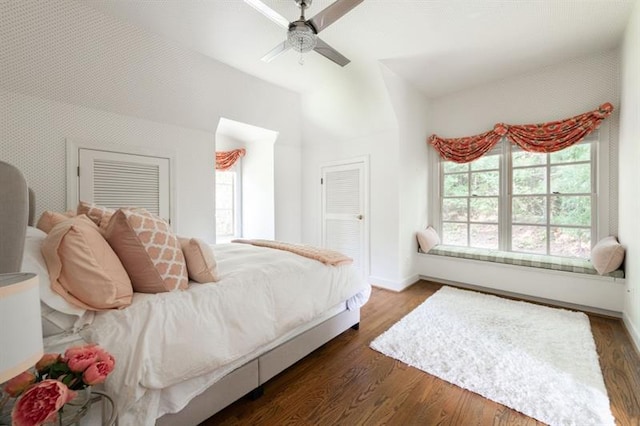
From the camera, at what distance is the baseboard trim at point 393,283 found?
137 inches

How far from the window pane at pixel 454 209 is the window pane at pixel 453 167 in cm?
43

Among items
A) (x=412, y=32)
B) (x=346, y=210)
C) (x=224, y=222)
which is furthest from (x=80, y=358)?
Answer: (x=224, y=222)

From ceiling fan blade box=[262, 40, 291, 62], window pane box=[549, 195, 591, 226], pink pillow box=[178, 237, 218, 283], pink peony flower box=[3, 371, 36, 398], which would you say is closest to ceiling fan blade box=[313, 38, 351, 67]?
ceiling fan blade box=[262, 40, 291, 62]

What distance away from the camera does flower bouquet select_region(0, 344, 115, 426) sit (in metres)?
0.70

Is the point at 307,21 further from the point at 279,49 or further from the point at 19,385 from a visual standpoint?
the point at 19,385

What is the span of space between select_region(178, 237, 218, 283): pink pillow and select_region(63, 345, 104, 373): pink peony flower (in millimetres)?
596

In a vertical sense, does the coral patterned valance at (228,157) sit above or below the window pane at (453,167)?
above

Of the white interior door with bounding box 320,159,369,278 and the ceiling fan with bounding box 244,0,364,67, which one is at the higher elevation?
the ceiling fan with bounding box 244,0,364,67

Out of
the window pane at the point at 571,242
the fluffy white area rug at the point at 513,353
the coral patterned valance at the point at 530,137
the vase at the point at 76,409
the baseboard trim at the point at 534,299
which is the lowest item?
the fluffy white area rug at the point at 513,353

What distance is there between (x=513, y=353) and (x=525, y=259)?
1571 mm

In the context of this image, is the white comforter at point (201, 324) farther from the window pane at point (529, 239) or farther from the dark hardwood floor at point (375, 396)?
the window pane at point (529, 239)

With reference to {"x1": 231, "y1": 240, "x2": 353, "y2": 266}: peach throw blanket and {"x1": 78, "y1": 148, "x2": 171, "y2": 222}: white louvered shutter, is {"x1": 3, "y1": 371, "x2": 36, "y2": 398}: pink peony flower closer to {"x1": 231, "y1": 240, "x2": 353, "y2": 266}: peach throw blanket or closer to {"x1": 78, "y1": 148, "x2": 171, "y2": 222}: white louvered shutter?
{"x1": 231, "y1": 240, "x2": 353, "y2": 266}: peach throw blanket

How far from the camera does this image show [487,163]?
367 cm

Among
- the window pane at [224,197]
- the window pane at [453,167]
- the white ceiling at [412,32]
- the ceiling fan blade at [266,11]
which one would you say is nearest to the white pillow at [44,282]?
the ceiling fan blade at [266,11]
